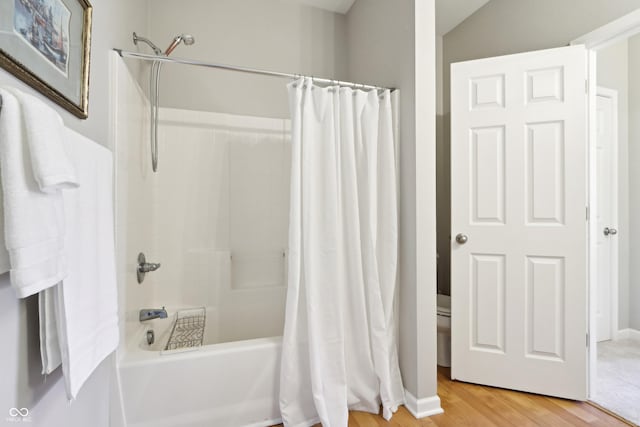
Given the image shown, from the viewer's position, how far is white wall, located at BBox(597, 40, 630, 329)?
245cm

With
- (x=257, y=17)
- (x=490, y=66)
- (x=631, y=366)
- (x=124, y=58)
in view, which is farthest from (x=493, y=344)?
(x=257, y=17)

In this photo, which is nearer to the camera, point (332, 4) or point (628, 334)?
point (332, 4)

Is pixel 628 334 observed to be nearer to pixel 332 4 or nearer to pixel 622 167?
pixel 622 167

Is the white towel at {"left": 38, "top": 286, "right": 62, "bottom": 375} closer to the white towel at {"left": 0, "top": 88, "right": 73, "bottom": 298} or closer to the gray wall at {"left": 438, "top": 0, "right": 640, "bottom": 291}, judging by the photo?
the white towel at {"left": 0, "top": 88, "right": 73, "bottom": 298}

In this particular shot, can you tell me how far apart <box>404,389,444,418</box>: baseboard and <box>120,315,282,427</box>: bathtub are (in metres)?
0.73

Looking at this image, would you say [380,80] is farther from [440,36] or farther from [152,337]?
[152,337]

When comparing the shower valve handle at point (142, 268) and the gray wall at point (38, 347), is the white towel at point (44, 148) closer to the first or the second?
the gray wall at point (38, 347)

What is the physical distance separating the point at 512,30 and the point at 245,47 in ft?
6.67

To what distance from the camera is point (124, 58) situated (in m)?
1.41

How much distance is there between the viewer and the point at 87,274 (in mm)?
867

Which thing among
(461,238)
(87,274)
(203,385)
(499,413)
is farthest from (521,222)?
(87,274)

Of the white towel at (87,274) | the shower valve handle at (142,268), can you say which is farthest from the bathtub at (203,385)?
the white towel at (87,274)

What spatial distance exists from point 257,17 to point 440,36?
1.70 metres

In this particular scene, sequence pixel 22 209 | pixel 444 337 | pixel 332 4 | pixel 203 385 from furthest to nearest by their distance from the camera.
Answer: pixel 332 4 → pixel 444 337 → pixel 203 385 → pixel 22 209
